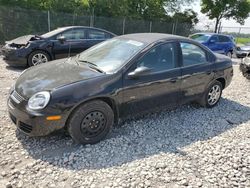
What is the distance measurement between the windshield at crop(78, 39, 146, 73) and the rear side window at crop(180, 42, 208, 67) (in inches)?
36.9

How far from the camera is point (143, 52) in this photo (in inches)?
169

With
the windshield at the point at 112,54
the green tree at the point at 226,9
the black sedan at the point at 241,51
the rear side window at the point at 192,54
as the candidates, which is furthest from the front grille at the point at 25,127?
the green tree at the point at 226,9

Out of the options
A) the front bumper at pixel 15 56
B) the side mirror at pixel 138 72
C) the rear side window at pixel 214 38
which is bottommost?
the front bumper at pixel 15 56

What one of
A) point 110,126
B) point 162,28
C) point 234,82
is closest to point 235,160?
point 110,126

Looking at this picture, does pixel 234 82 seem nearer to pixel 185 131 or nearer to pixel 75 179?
pixel 185 131

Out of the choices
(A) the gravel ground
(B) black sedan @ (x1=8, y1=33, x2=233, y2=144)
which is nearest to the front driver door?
(B) black sedan @ (x1=8, y1=33, x2=233, y2=144)

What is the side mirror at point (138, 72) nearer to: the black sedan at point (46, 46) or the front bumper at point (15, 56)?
the black sedan at point (46, 46)

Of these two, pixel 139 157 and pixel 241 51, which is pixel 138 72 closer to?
pixel 139 157

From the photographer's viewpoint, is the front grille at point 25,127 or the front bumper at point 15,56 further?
the front bumper at point 15,56

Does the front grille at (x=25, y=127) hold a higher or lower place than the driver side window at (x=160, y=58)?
lower

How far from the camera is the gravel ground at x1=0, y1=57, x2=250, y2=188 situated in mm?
3213

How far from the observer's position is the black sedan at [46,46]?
7.91 metres

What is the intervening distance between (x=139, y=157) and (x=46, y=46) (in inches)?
221

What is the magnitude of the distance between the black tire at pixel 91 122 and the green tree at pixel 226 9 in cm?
2218
